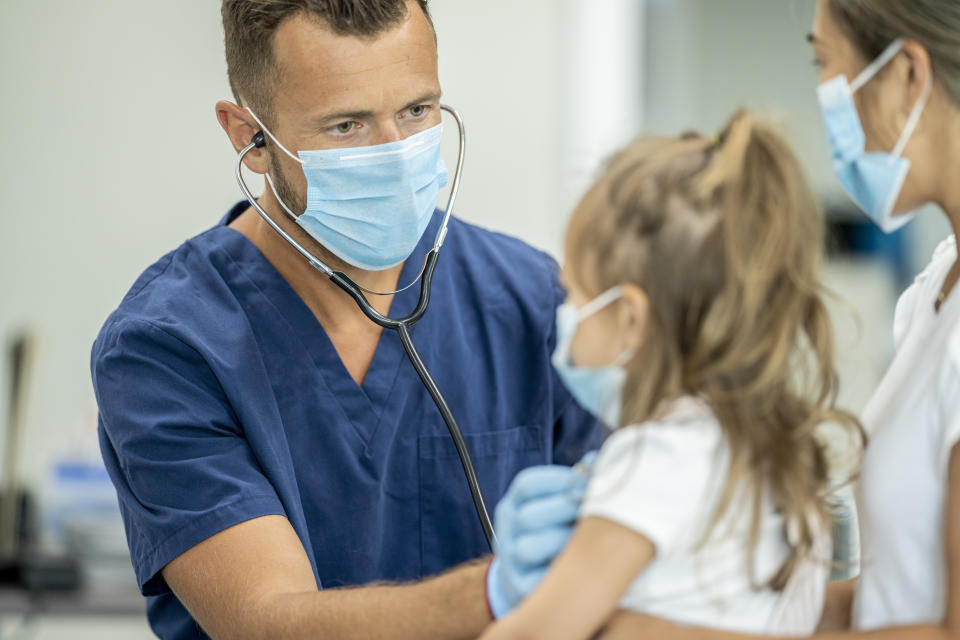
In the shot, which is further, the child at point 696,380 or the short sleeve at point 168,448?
the short sleeve at point 168,448

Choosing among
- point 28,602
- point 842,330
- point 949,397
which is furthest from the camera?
point 28,602

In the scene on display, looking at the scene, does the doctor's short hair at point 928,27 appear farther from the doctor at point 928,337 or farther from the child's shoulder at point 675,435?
the child's shoulder at point 675,435

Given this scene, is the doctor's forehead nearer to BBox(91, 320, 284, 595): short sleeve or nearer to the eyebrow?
the eyebrow

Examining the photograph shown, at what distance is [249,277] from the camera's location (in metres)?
1.34

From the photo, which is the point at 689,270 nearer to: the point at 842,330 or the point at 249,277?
the point at 842,330

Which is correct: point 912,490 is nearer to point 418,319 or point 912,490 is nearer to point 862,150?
point 862,150

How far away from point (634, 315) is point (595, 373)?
59 millimetres

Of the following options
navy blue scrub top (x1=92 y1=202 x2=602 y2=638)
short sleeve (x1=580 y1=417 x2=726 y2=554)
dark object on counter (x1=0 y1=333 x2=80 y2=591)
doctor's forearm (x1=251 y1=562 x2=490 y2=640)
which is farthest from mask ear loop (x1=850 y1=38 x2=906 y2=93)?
dark object on counter (x1=0 y1=333 x2=80 y2=591)

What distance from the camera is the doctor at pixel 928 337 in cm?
82

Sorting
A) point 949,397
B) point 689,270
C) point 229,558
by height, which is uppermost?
point 689,270

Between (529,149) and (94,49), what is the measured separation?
3.35 feet

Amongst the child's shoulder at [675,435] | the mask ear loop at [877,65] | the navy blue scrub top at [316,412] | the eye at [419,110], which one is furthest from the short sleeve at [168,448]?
the mask ear loop at [877,65]

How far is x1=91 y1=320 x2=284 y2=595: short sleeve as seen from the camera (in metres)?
1.15

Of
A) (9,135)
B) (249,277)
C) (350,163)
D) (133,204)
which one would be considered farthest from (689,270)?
(9,135)
